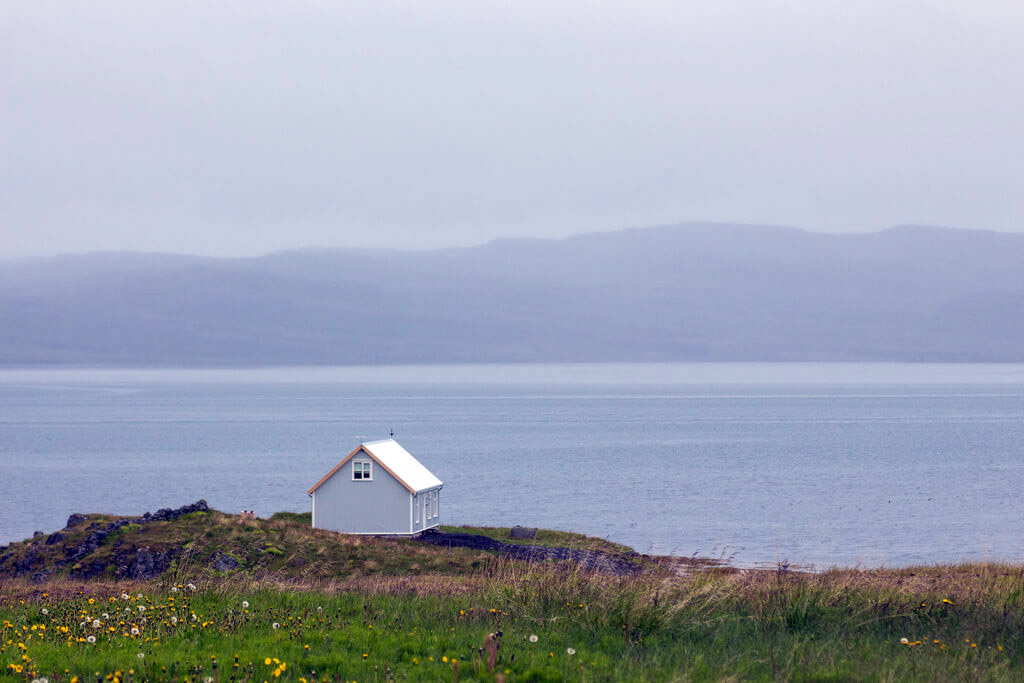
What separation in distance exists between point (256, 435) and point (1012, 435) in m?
115

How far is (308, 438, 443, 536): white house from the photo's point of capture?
158 ft

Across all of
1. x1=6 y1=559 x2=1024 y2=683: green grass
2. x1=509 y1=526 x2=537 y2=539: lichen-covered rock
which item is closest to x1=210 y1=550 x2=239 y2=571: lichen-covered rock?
x1=6 y1=559 x2=1024 y2=683: green grass

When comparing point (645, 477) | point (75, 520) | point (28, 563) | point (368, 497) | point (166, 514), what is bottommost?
point (645, 477)

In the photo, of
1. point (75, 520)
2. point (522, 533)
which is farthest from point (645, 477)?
point (75, 520)

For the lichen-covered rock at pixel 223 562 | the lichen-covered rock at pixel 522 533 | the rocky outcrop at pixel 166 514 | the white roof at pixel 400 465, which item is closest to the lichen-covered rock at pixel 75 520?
the rocky outcrop at pixel 166 514

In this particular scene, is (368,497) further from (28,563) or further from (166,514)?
(28,563)

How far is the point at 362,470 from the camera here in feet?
160

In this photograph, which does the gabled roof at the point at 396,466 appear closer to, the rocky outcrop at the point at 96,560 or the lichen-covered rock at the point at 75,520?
the lichen-covered rock at the point at 75,520

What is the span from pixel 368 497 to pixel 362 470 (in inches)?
52.8

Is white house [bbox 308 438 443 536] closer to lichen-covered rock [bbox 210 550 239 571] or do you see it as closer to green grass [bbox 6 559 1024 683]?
lichen-covered rock [bbox 210 550 239 571]

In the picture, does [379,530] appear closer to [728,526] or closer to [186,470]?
[728,526]

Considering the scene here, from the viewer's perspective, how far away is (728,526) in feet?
228

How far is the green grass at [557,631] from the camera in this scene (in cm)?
1151

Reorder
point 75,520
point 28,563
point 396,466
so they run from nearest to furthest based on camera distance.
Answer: point 28,563 < point 75,520 < point 396,466
